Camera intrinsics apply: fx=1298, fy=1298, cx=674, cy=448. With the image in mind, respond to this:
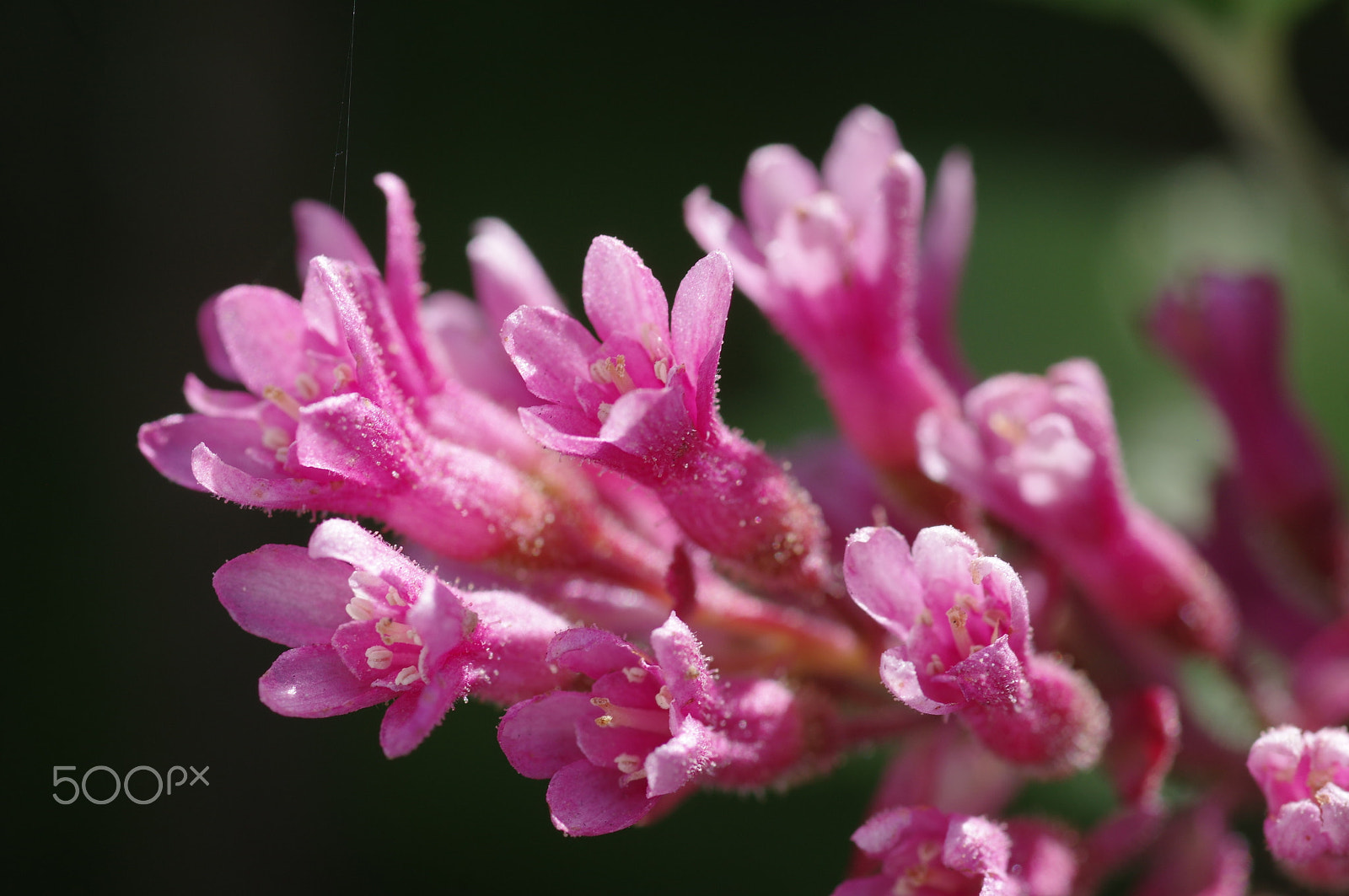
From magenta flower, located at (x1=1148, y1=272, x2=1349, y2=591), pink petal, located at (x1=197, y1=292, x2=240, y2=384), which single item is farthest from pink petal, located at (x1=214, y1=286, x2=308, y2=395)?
magenta flower, located at (x1=1148, y1=272, x2=1349, y2=591)

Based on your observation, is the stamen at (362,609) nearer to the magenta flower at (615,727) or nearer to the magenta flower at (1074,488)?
the magenta flower at (615,727)

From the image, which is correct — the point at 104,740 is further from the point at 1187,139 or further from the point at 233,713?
the point at 1187,139

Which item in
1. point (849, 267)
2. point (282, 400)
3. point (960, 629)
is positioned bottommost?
point (960, 629)

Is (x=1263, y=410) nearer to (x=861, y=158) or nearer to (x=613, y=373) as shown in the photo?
(x=861, y=158)

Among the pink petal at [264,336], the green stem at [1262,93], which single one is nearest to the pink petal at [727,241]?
the pink petal at [264,336]

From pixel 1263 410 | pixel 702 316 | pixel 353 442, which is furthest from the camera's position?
pixel 1263 410

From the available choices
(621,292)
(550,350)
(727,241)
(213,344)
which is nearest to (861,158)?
(727,241)

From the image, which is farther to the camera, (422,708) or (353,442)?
(353,442)
